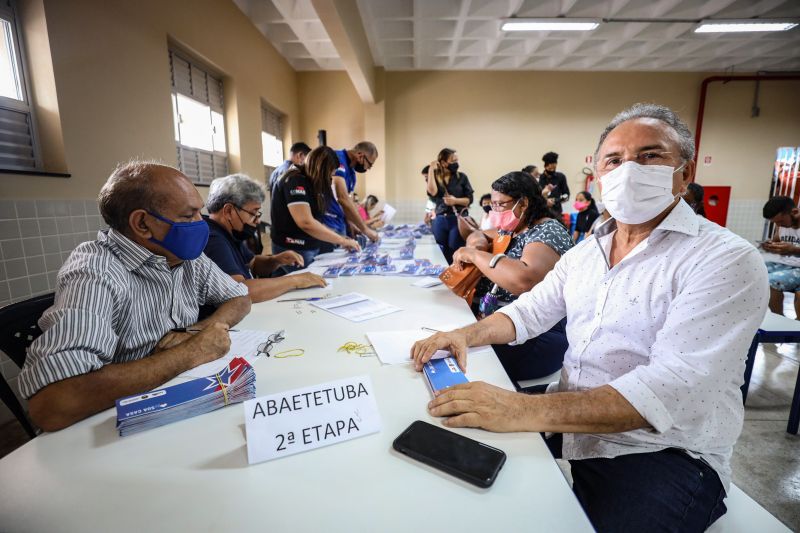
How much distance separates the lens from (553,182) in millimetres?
6504

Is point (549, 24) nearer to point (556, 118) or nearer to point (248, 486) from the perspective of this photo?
point (556, 118)

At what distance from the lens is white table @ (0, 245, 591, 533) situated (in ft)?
1.95

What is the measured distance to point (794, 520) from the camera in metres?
1.54

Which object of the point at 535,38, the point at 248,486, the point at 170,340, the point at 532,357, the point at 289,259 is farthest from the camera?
the point at 535,38

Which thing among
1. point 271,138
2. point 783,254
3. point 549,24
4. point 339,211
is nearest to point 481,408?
point 339,211

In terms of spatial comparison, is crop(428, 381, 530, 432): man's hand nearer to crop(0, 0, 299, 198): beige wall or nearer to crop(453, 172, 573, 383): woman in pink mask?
crop(453, 172, 573, 383): woman in pink mask

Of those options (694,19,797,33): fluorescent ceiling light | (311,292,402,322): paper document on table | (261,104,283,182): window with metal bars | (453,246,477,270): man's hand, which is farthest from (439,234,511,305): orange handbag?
(694,19,797,33): fluorescent ceiling light

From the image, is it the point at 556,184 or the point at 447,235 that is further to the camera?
the point at 556,184

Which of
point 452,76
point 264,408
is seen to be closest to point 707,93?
point 452,76

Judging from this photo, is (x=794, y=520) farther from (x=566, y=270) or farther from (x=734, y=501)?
(x=566, y=270)

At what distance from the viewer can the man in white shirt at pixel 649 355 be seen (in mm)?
824

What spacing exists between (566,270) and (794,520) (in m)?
1.48

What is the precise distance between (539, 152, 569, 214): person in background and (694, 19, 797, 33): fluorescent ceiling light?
249cm

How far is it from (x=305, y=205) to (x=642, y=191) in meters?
2.10
